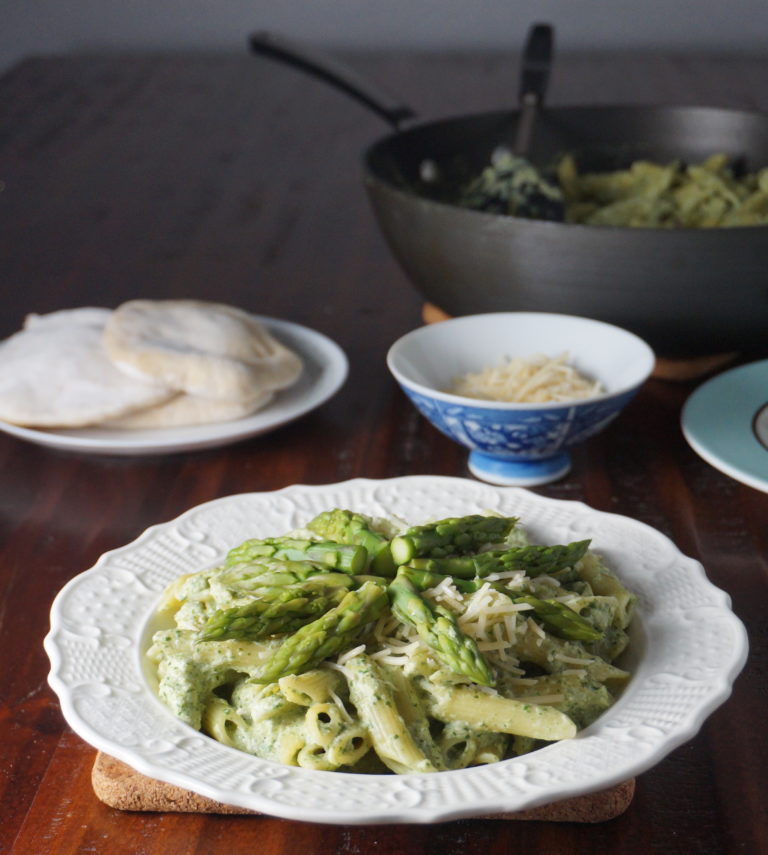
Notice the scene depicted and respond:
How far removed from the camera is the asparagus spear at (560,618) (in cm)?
112

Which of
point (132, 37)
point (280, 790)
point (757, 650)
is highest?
point (280, 790)

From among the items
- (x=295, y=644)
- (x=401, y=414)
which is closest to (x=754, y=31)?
(x=401, y=414)

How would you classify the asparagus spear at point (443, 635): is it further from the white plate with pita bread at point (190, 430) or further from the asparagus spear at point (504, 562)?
the white plate with pita bread at point (190, 430)

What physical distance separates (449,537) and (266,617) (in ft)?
0.78

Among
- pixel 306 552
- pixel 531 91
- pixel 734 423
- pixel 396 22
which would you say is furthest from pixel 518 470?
pixel 396 22

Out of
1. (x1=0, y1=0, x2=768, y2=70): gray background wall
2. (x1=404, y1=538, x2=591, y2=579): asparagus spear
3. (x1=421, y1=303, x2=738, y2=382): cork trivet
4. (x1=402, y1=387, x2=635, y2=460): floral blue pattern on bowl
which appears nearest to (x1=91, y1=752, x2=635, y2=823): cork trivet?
(x1=404, y1=538, x2=591, y2=579): asparagus spear

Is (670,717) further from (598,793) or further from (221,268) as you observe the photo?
(221,268)

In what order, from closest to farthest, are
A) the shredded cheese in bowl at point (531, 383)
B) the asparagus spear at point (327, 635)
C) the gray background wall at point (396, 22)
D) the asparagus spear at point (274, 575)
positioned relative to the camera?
the asparagus spear at point (327, 635) < the asparagus spear at point (274, 575) < the shredded cheese in bowl at point (531, 383) < the gray background wall at point (396, 22)

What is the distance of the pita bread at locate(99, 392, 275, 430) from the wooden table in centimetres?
6

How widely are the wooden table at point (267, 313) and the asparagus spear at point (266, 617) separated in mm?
173

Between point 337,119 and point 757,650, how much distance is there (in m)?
2.87

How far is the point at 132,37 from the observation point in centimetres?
619

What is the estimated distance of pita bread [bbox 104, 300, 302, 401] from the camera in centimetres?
180

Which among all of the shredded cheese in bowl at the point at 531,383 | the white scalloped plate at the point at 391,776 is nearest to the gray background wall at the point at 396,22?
the shredded cheese in bowl at the point at 531,383
